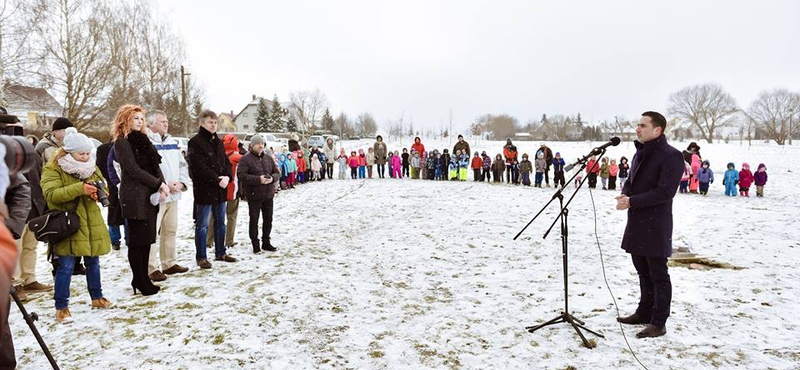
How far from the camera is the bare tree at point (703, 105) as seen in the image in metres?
64.0

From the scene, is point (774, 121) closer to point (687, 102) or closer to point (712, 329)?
point (687, 102)

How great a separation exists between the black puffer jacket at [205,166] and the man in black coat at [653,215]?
478cm

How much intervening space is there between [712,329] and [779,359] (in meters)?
0.56

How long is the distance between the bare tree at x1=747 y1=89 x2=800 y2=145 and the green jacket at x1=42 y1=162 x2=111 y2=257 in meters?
68.6

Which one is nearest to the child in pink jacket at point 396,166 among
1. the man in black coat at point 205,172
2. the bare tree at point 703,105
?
the man in black coat at point 205,172

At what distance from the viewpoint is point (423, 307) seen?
15.1 ft

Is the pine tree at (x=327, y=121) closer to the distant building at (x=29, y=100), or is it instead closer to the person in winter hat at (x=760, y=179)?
the distant building at (x=29, y=100)

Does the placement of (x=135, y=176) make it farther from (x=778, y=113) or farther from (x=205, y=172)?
(x=778, y=113)

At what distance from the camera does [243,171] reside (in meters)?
6.48

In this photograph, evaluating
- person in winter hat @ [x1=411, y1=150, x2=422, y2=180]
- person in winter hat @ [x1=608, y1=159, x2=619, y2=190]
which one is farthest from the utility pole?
person in winter hat @ [x1=608, y1=159, x2=619, y2=190]

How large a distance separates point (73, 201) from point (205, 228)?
178 cm

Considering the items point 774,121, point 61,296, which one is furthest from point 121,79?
point 774,121

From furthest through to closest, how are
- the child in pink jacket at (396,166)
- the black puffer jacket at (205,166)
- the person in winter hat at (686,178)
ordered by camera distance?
1. the child in pink jacket at (396,166)
2. the person in winter hat at (686,178)
3. the black puffer jacket at (205,166)

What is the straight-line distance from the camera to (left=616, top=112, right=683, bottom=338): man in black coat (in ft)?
12.5
